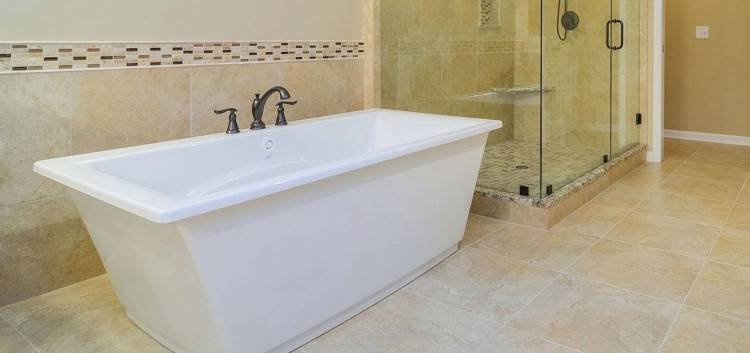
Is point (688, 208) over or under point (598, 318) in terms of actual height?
over

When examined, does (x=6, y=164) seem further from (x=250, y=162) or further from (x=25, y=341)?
(x=250, y=162)

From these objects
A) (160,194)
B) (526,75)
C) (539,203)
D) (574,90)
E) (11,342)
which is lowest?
(11,342)

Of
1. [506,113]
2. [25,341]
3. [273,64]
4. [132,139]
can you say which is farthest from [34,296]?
[506,113]

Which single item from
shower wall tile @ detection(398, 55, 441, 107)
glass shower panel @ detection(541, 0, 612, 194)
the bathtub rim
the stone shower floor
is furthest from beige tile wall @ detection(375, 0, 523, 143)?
the bathtub rim

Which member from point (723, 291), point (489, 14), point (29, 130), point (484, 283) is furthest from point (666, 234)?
point (29, 130)

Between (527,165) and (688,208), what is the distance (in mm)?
984

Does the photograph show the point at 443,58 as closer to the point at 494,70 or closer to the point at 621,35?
the point at 494,70

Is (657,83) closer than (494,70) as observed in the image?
No

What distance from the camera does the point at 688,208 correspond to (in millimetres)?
3158

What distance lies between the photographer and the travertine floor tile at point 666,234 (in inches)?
101

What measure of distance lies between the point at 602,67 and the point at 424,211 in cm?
241

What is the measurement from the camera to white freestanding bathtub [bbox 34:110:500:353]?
1.40 meters

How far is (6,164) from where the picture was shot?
2.02 meters

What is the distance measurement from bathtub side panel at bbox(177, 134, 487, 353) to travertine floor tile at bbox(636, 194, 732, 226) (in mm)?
1528
